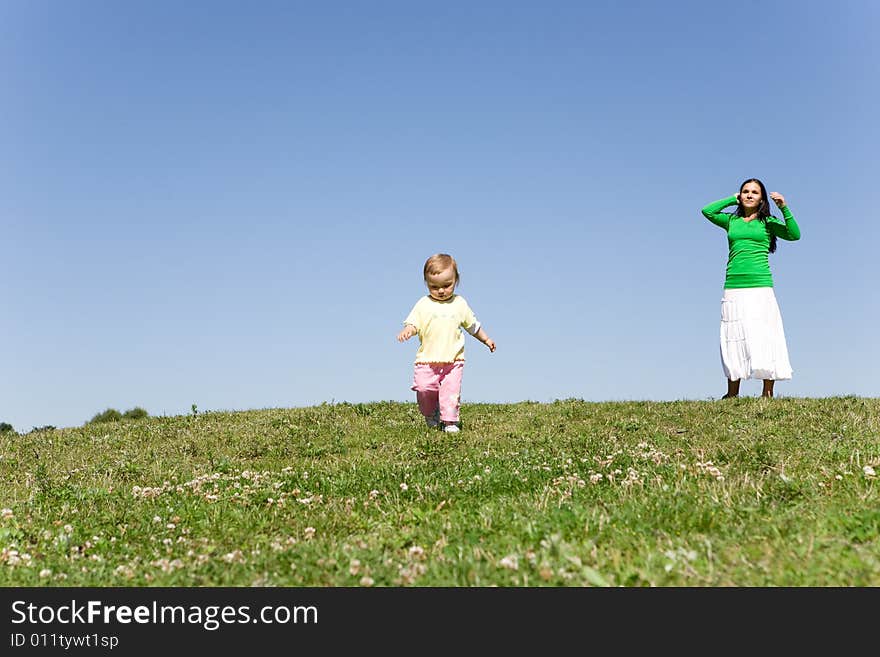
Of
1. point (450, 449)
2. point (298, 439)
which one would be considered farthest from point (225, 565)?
point (298, 439)

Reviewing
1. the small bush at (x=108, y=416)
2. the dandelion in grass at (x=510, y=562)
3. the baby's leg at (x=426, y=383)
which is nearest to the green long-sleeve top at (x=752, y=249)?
the baby's leg at (x=426, y=383)

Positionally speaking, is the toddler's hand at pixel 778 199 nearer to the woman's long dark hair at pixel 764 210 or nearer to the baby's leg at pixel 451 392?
the woman's long dark hair at pixel 764 210

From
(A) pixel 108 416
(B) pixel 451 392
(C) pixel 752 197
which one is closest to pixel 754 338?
(C) pixel 752 197

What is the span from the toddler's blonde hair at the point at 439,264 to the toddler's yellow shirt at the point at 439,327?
1.73ft

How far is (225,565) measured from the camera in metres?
7.27

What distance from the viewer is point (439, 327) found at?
1565 cm

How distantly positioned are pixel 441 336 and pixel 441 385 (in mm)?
982

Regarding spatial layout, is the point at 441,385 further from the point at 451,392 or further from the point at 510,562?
the point at 510,562

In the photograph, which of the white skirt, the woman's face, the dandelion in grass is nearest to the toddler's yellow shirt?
the white skirt

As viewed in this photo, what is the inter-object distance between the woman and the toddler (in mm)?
7907

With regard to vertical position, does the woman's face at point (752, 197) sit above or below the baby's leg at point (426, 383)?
above

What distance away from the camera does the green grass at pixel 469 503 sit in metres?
Result: 6.29
